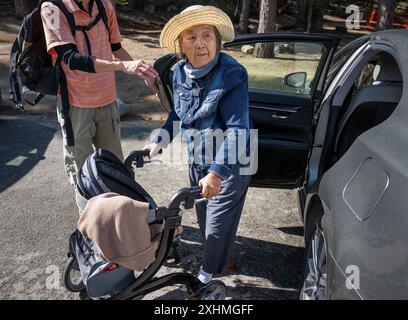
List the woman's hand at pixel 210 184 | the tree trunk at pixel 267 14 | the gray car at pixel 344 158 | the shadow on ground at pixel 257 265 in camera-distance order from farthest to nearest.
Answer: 1. the tree trunk at pixel 267 14
2. the shadow on ground at pixel 257 265
3. the woman's hand at pixel 210 184
4. the gray car at pixel 344 158

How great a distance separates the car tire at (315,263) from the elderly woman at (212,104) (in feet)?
1.47

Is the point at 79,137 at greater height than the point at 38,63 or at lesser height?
lesser

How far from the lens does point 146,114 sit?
743 centimetres

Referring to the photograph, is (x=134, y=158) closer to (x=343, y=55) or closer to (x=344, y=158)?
(x=344, y=158)

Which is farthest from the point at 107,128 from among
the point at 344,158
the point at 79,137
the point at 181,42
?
the point at 344,158

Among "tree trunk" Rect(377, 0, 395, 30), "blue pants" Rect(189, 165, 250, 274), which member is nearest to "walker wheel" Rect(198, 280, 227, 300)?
"blue pants" Rect(189, 165, 250, 274)

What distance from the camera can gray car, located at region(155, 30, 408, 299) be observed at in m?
1.59

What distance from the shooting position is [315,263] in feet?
7.57

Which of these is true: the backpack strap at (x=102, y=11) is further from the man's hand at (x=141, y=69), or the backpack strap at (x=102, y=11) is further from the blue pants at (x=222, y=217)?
the blue pants at (x=222, y=217)

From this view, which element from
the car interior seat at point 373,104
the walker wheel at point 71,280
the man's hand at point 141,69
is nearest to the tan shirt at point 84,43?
the man's hand at point 141,69

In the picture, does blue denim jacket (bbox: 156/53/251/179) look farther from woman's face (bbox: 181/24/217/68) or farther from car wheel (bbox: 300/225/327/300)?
car wheel (bbox: 300/225/327/300)

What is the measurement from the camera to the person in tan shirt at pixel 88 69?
2.48 metres

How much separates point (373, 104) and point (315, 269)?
1263 mm
